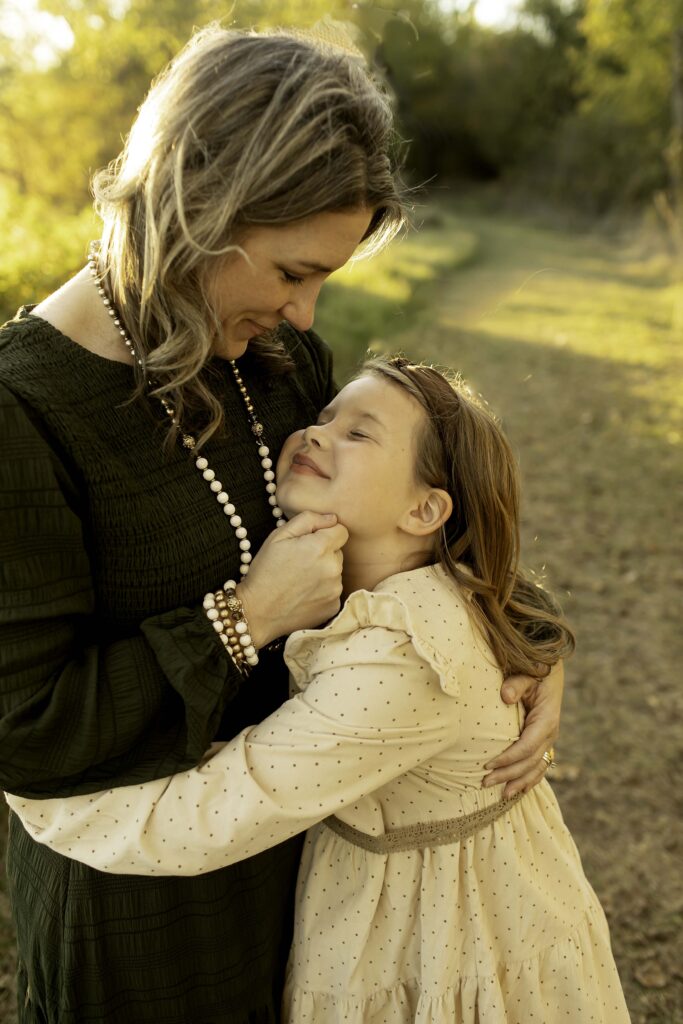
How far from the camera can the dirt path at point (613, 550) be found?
3.41 m

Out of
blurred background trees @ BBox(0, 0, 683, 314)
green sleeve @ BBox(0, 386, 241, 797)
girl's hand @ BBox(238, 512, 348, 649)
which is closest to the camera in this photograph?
green sleeve @ BBox(0, 386, 241, 797)

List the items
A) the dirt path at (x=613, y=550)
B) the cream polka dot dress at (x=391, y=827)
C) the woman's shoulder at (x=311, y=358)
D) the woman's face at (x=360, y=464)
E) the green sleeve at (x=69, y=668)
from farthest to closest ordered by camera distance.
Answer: the dirt path at (x=613, y=550) → the woman's shoulder at (x=311, y=358) → the woman's face at (x=360, y=464) → the cream polka dot dress at (x=391, y=827) → the green sleeve at (x=69, y=668)

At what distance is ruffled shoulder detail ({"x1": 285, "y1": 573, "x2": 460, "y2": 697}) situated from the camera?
1632mm

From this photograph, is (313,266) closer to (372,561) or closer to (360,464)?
(360,464)

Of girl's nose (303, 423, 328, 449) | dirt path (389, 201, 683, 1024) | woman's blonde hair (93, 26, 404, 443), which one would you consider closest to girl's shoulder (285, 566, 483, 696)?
girl's nose (303, 423, 328, 449)

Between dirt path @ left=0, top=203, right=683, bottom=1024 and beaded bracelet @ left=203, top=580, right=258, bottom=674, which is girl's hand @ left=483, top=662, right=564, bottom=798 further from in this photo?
dirt path @ left=0, top=203, right=683, bottom=1024

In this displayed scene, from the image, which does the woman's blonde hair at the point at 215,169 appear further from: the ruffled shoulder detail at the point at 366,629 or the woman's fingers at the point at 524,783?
the woman's fingers at the point at 524,783

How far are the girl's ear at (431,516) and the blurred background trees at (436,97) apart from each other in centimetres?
86

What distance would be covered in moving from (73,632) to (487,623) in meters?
0.85

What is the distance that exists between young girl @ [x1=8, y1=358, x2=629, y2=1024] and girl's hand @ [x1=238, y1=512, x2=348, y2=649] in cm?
6

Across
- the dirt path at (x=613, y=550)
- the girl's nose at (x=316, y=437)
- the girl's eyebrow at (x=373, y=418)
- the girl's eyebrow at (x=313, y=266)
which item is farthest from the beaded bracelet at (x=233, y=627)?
the dirt path at (x=613, y=550)

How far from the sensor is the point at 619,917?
10.8 ft

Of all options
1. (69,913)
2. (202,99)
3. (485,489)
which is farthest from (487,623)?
(202,99)

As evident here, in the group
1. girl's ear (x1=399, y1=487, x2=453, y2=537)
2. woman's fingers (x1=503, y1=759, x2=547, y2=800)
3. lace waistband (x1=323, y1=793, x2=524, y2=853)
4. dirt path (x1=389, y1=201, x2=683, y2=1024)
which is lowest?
dirt path (x1=389, y1=201, x2=683, y2=1024)
